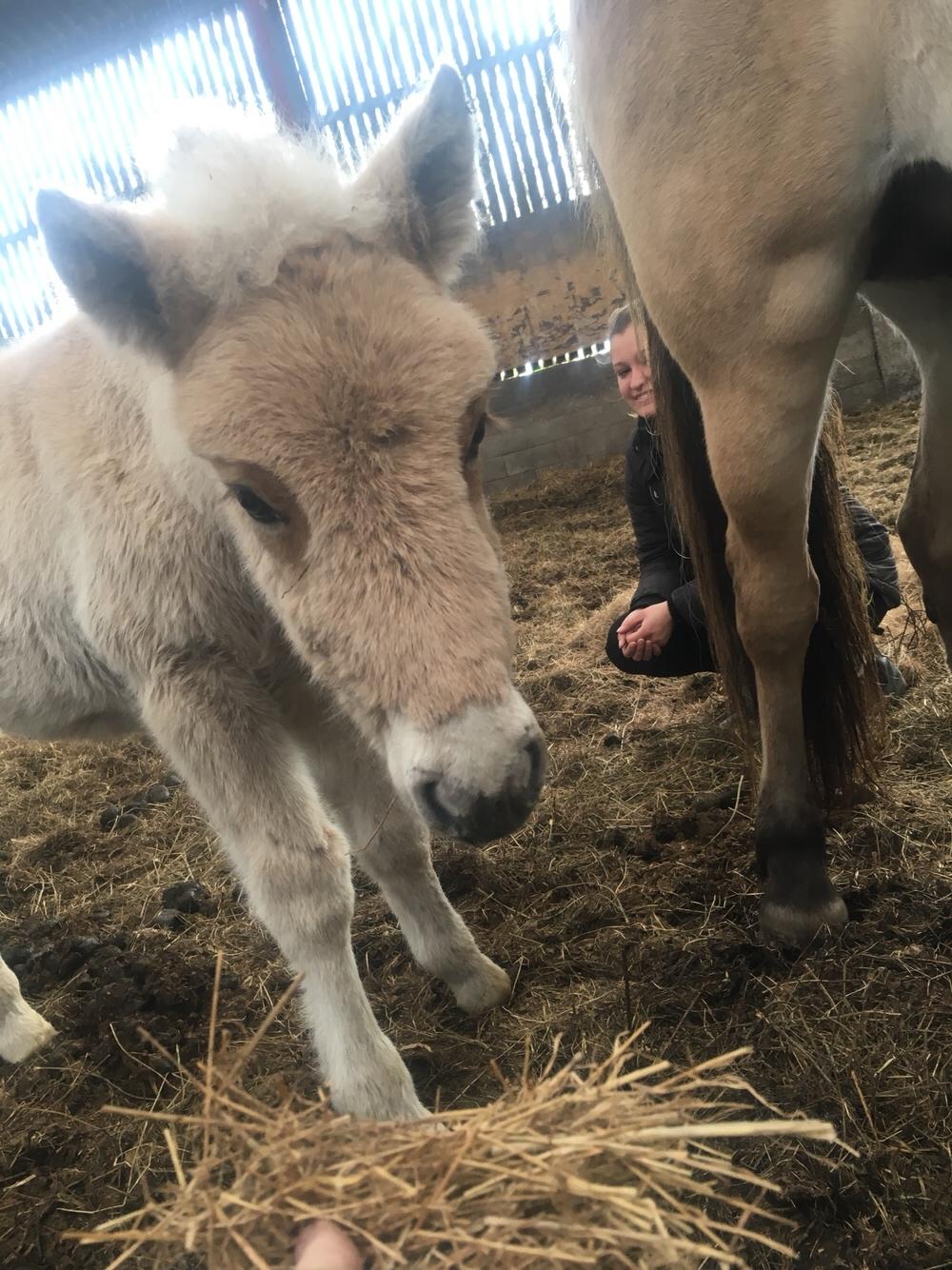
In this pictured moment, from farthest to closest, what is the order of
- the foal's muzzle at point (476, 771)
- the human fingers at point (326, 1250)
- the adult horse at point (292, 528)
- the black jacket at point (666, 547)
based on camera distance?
the black jacket at point (666, 547) → the adult horse at point (292, 528) → the foal's muzzle at point (476, 771) → the human fingers at point (326, 1250)

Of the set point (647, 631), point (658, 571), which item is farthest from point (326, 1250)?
point (658, 571)

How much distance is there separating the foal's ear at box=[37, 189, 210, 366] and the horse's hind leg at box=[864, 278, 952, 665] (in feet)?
5.49

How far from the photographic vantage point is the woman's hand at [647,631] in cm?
306

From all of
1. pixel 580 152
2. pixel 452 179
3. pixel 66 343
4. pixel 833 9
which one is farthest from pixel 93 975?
pixel 833 9

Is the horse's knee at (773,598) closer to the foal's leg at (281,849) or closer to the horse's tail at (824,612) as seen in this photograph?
the horse's tail at (824,612)

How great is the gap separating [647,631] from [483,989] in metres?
1.41

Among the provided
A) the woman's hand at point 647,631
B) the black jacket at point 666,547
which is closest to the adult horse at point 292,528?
the woman's hand at point 647,631

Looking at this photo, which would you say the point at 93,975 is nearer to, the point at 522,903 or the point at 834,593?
the point at 522,903

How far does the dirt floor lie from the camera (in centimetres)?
166

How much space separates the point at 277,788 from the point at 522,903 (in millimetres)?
1101

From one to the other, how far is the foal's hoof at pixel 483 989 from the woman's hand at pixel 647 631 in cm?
132

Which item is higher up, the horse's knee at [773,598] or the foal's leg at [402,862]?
the horse's knee at [773,598]

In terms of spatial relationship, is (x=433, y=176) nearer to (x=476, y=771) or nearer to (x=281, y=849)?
(x=476, y=771)

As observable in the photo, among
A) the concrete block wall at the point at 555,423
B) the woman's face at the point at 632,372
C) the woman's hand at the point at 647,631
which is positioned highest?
the woman's face at the point at 632,372
